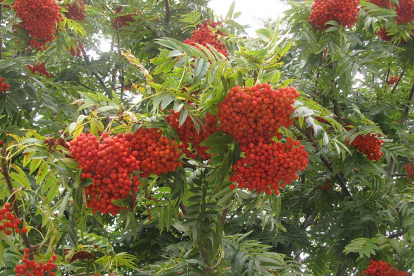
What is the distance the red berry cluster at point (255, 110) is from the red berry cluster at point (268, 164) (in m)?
0.07

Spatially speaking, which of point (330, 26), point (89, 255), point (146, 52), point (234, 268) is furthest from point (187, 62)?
point (146, 52)

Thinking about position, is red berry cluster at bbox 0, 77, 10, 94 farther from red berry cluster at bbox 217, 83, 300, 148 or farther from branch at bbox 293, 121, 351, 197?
branch at bbox 293, 121, 351, 197

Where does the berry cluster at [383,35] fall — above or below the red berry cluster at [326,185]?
above

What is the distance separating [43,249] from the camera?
3.36m

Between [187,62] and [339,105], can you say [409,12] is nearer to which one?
[339,105]

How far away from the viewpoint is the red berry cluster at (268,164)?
188cm

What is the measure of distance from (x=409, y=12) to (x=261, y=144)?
10.3 ft

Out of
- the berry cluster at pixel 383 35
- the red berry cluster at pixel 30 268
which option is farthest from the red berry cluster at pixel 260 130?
the berry cluster at pixel 383 35

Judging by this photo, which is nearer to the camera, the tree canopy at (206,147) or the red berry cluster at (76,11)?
the tree canopy at (206,147)

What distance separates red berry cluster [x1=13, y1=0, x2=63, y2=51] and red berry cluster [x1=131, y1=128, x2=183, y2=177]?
7.67ft

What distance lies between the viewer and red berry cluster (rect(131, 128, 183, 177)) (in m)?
1.89

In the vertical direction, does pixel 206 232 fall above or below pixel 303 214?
above

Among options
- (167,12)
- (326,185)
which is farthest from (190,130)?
(167,12)

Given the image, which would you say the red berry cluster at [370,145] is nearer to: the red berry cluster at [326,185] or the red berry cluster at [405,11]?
the red berry cluster at [326,185]
